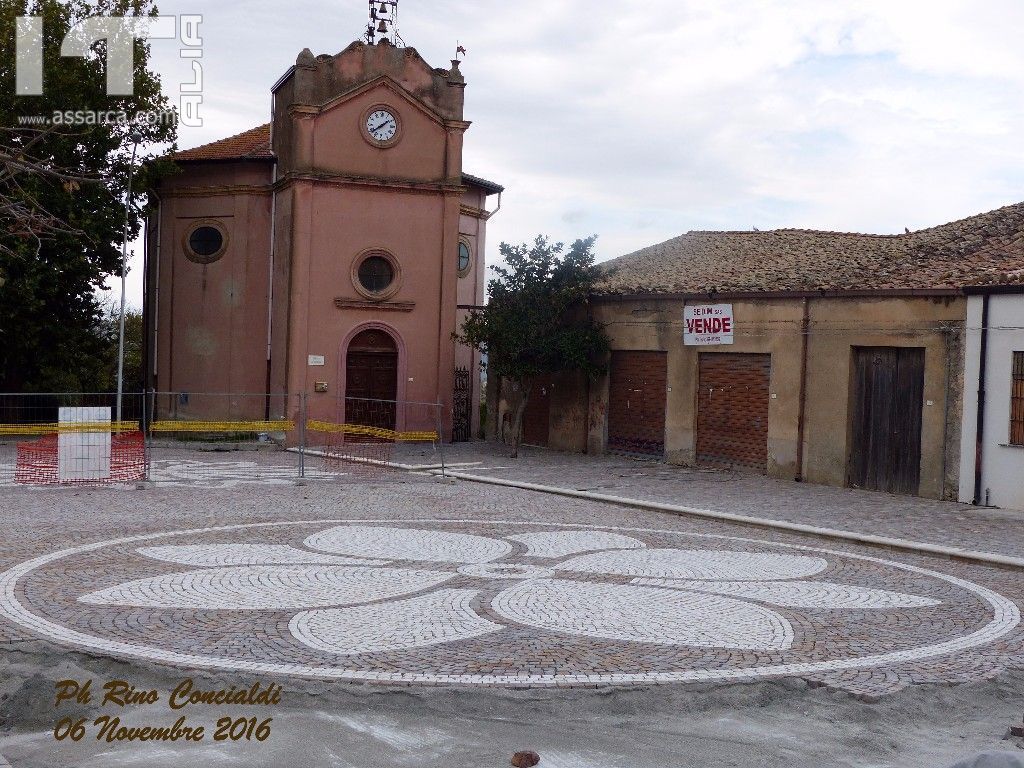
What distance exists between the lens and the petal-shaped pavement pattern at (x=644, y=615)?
8.69 m

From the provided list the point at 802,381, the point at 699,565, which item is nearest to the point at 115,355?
the point at 802,381

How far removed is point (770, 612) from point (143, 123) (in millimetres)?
24755

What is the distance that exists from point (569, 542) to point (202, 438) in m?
16.6

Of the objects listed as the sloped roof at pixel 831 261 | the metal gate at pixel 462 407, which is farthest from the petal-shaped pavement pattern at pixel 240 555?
the metal gate at pixel 462 407

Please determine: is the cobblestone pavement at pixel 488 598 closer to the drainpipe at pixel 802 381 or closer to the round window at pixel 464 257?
the drainpipe at pixel 802 381

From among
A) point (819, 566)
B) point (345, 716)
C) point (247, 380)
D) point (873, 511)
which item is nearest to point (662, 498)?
point (873, 511)

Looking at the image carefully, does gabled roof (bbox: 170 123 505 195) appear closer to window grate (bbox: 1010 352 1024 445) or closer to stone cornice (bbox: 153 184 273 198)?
stone cornice (bbox: 153 184 273 198)

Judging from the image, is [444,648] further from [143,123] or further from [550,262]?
[143,123]

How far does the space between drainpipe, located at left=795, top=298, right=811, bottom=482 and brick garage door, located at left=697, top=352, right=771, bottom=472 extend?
919 millimetres

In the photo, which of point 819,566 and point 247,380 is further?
point 247,380

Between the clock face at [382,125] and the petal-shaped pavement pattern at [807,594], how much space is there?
19805 mm

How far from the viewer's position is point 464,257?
32844 millimetres

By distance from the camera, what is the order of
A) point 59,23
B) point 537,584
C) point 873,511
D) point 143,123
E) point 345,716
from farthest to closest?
point 143,123
point 59,23
point 873,511
point 537,584
point 345,716

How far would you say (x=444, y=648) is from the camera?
815 centimetres
